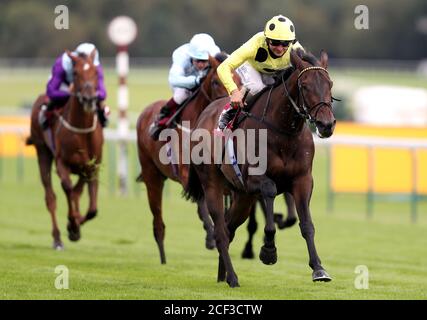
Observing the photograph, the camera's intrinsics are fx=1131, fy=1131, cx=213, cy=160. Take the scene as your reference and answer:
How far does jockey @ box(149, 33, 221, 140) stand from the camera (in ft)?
31.7

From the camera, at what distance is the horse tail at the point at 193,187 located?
8539mm

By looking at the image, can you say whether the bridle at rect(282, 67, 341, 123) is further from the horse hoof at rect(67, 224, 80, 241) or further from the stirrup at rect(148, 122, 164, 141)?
the horse hoof at rect(67, 224, 80, 241)

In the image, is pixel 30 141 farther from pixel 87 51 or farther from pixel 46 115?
pixel 87 51

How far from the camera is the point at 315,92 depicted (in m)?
7.16

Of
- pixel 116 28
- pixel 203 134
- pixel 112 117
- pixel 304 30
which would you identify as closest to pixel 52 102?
pixel 203 134

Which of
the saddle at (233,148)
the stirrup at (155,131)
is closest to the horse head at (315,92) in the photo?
the saddle at (233,148)

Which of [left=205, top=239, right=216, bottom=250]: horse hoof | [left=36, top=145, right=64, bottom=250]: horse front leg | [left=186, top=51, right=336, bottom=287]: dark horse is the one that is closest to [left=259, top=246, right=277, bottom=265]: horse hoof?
[left=186, top=51, right=336, bottom=287]: dark horse

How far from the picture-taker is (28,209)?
15875mm

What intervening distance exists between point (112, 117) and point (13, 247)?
1973cm

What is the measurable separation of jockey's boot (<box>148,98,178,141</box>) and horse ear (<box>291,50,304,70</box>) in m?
2.58

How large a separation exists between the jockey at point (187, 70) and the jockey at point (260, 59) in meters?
1.51

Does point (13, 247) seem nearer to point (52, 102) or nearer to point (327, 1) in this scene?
point (52, 102)

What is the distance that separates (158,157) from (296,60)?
305 cm

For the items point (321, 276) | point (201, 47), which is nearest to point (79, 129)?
point (201, 47)
